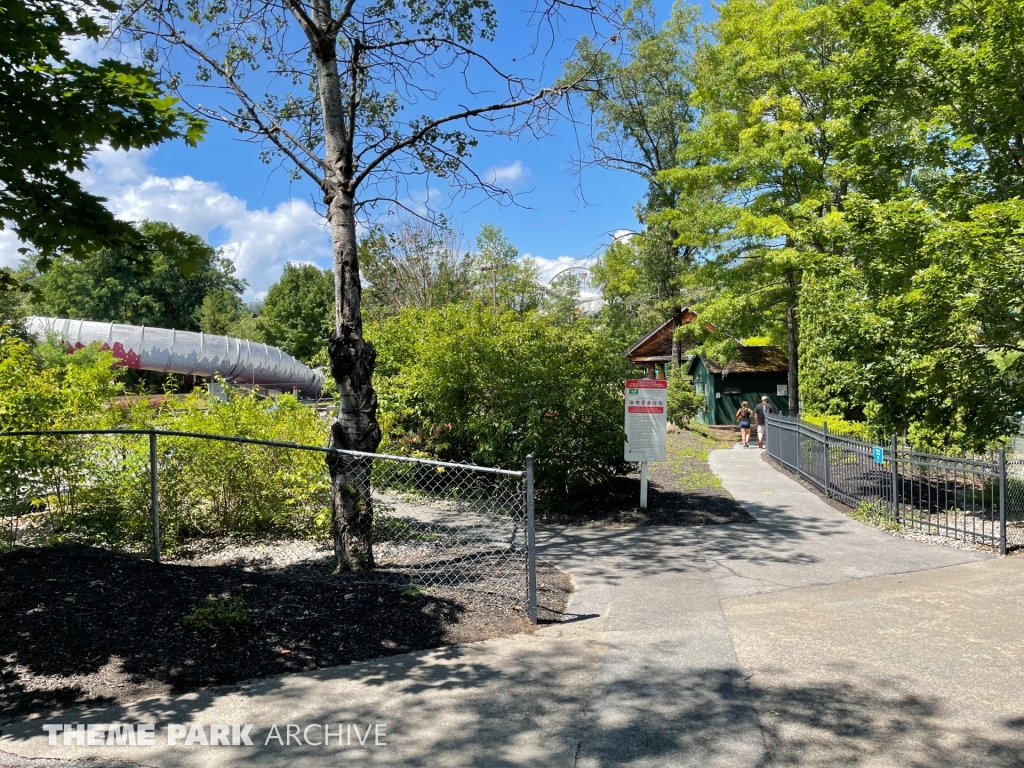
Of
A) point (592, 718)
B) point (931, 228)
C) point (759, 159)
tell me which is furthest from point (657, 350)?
point (592, 718)

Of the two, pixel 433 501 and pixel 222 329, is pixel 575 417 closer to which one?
pixel 433 501

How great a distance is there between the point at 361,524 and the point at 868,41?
1048 centimetres

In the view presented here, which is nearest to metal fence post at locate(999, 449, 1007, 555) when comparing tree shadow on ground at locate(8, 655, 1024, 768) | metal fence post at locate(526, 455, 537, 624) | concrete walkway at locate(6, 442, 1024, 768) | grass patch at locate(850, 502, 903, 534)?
grass patch at locate(850, 502, 903, 534)

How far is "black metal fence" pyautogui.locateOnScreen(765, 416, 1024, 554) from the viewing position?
8.48 m

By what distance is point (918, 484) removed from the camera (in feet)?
34.7

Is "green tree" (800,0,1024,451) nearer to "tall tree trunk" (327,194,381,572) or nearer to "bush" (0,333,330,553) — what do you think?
"tall tree trunk" (327,194,381,572)

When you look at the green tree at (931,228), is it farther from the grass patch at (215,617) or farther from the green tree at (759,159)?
the grass patch at (215,617)

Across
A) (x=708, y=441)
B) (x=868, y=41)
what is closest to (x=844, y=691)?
(x=868, y=41)

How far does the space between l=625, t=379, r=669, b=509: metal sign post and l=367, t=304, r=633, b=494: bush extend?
249 mm

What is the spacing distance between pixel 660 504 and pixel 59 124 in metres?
8.89

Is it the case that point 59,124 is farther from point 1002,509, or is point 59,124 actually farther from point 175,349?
point 175,349

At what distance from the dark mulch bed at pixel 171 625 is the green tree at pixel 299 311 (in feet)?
194

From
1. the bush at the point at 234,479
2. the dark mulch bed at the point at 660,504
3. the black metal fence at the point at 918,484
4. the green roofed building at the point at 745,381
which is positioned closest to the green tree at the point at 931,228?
the black metal fence at the point at 918,484

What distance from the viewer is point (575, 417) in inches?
418
